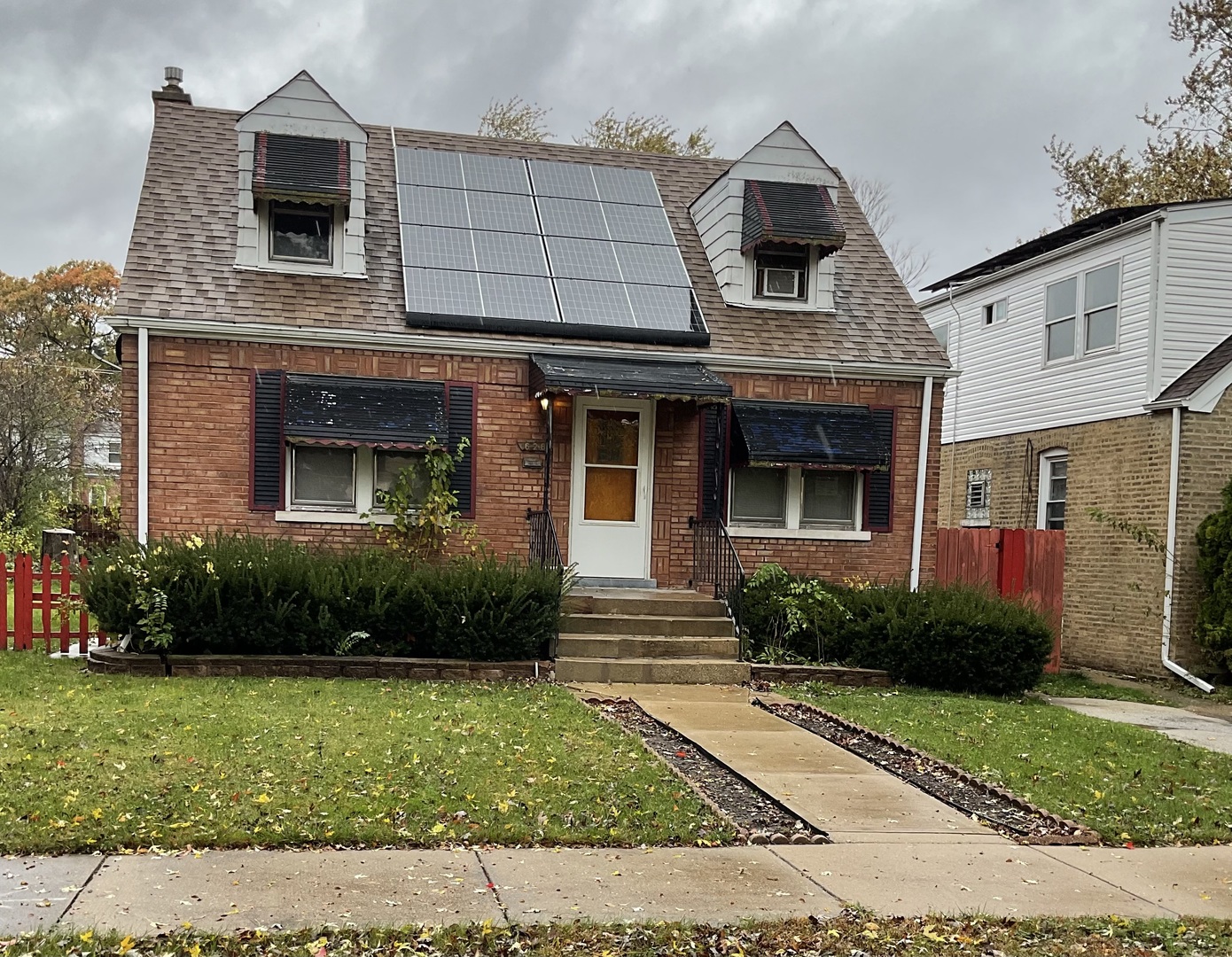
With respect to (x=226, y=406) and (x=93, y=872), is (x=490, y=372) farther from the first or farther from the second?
(x=93, y=872)

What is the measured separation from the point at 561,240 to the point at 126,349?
217 inches

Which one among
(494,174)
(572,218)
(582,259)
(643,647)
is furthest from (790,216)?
(643,647)

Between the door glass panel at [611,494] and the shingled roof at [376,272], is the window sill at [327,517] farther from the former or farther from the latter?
the door glass panel at [611,494]

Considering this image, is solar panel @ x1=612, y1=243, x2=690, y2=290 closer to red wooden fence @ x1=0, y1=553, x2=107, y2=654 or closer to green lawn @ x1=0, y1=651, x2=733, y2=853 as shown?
green lawn @ x1=0, y1=651, x2=733, y2=853

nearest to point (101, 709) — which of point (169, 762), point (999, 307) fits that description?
point (169, 762)

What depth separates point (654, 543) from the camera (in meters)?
13.4

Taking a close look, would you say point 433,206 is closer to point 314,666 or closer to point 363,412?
point 363,412

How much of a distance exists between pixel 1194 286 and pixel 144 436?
13.3 m

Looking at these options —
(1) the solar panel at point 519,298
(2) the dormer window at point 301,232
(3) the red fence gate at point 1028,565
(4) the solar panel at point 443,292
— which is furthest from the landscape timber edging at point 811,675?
(2) the dormer window at point 301,232

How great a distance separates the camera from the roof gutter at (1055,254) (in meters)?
14.7

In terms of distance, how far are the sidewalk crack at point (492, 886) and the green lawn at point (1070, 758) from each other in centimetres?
361

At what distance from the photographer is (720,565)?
12953 mm

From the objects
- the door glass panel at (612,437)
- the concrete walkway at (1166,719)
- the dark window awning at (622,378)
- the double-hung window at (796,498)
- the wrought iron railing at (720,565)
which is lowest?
the concrete walkway at (1166,719)

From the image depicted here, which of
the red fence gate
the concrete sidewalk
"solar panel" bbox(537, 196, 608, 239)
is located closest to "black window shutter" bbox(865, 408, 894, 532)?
the red fence gate
